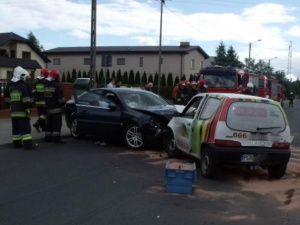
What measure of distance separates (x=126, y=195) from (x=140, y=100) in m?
5.45

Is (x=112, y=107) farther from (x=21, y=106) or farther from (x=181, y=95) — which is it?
(x=181, y=95)

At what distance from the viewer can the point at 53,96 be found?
37.6ft

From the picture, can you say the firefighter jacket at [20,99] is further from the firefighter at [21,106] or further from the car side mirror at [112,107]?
the car side mirror at [112,107]

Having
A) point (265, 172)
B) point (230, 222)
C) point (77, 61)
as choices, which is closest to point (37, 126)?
point (265, 172)

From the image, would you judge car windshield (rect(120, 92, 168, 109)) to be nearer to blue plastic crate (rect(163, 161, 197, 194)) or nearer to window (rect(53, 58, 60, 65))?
blue plastic crate (rect(163, 161, 197, 194))

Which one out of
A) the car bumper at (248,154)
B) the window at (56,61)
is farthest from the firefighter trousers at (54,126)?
the window at (56,61)

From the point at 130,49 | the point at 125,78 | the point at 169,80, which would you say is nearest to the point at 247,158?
the point at 169,80

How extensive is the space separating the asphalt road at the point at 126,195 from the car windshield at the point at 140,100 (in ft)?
6.93

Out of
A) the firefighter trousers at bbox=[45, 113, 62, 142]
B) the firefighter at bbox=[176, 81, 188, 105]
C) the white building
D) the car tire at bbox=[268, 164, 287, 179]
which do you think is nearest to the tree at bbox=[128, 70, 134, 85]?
the white building

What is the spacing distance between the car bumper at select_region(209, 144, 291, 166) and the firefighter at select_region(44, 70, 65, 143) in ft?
17.0

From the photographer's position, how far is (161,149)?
36.6 feet

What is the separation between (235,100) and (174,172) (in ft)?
6.37

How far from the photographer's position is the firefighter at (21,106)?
1055 cm

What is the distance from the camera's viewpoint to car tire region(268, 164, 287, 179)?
26.1 feet
